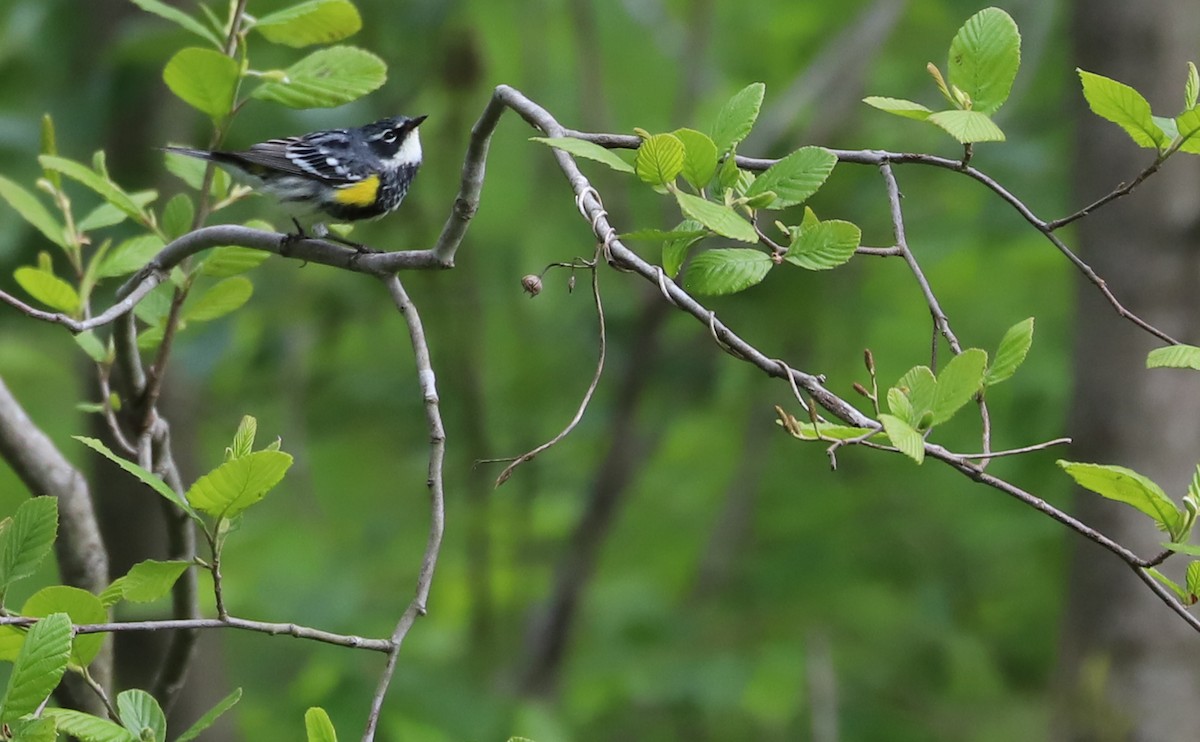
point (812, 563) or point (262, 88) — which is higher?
point (262, 88)

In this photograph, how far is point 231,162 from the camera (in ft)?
11.4

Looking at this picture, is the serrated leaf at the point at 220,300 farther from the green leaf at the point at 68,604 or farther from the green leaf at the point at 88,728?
the green leaf at the point at 88,728

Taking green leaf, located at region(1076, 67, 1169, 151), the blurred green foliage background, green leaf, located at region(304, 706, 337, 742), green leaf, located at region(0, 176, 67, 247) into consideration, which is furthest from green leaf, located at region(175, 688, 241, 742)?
the blurred green foliage background

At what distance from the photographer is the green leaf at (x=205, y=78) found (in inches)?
82.3

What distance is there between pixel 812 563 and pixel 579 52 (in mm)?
2590

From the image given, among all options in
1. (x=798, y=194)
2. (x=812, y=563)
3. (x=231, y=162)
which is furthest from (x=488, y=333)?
(x=798, y=194)

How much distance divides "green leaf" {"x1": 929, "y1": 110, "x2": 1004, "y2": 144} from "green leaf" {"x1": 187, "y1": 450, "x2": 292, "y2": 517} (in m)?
0.87

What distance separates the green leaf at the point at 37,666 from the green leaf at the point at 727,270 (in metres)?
0.86

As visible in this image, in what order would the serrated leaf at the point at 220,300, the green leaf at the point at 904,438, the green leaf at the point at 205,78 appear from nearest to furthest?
1. the green leaf at the point at 904,438
2. the green leaf at the point at 205,78
3. the serrated leaf at the point at 220,300

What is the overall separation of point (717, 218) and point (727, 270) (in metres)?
0.21

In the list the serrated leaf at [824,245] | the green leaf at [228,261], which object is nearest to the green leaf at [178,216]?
the green leaf at [228,261]

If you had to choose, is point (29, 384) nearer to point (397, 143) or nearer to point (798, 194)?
point (397, 143)

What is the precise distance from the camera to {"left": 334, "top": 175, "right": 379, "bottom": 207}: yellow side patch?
3.65m

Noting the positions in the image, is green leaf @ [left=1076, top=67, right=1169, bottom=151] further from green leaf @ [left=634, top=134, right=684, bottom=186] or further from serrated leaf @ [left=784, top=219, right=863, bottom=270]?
green leaf @ [left=634, top=134, right=684, bottom=186]
